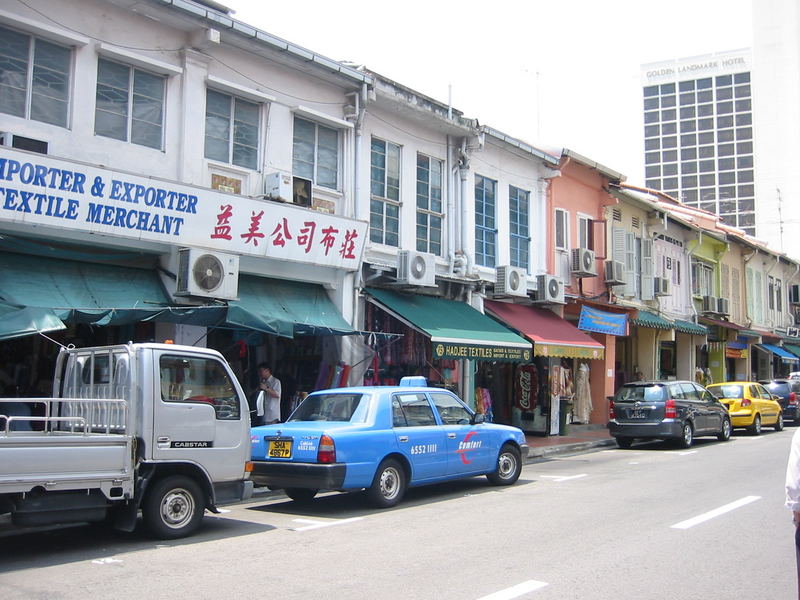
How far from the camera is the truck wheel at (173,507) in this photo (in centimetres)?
782

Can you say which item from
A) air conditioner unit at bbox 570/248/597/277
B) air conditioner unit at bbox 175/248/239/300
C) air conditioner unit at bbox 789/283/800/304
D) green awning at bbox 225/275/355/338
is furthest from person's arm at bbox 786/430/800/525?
air conditioner unit at bbox 789/283/800/304

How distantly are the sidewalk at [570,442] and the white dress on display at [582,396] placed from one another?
38cm

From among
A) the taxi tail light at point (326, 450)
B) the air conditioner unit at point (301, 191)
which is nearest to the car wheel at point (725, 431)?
the air conditioner unit at point (301, 191)

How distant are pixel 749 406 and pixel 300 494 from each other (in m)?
16.4

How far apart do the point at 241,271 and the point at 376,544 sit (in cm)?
701

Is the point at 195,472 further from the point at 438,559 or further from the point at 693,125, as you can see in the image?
the point at 693,125

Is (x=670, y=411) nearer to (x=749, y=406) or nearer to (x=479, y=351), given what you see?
(x=479, y=351)

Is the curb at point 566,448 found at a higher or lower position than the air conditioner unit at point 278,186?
lower

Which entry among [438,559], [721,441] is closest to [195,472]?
[438,559]

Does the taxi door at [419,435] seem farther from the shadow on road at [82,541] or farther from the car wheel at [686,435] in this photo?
the car wheel at [686,435]

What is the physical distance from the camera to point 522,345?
58.5 feet

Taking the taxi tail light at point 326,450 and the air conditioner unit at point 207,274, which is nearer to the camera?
the taxi tail light at point 326,450

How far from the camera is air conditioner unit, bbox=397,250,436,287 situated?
1636 centimetres

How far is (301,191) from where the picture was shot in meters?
14.5
